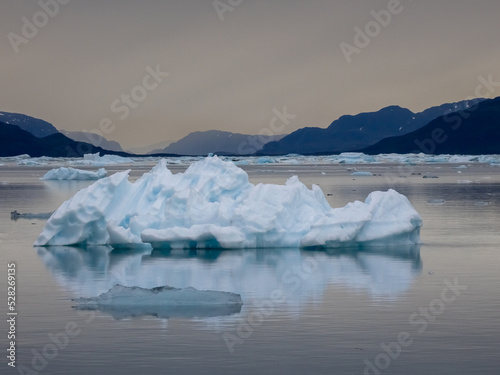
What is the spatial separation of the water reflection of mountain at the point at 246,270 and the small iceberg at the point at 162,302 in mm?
554

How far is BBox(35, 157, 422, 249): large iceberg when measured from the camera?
18.3m

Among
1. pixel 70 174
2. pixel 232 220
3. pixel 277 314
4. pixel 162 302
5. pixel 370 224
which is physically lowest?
pixel 277 314

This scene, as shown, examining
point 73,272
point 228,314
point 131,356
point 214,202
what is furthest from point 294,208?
point 131,356

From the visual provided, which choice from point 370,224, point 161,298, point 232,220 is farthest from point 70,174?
point 161,298

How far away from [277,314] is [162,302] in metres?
1.66

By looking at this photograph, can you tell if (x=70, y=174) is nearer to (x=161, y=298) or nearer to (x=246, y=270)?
(x=246, y=270)

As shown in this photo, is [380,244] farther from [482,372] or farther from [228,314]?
[482,372]

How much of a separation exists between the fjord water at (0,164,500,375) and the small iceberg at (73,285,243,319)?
142 mm

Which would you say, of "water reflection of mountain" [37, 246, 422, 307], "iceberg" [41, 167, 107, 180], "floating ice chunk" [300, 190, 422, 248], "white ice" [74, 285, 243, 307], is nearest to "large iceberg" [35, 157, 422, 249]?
"floating ice chunk" [300, 190, 422, 248]

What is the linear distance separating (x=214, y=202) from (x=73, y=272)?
16.2 feet

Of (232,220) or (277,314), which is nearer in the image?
(277,314)

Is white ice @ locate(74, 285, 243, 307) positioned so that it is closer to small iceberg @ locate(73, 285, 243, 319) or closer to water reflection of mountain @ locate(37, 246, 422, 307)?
small iceberg @ locate(73, 285, 243, 319)

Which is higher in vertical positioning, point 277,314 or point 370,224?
point 370,224

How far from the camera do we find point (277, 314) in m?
11.5
